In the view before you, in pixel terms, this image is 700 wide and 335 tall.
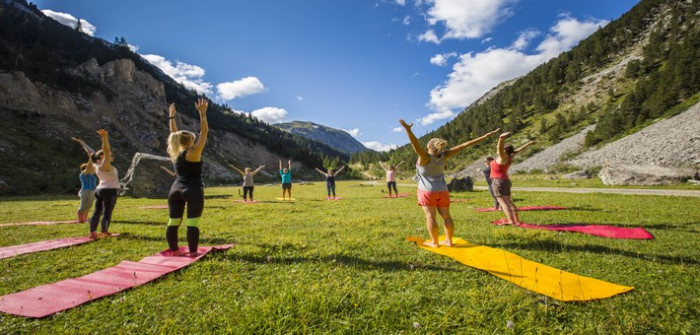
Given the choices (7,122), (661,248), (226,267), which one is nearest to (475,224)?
(661,248)

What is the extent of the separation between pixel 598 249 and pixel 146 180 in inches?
1167

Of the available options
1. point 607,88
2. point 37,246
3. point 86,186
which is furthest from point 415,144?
point 607,88

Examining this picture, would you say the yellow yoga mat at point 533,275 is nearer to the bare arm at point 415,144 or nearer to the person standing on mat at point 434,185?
the person standing on mat at point 434,185

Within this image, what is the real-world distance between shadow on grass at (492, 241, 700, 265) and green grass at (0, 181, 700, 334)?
0.14 feet

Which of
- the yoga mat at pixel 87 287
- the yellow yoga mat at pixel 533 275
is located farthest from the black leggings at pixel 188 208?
the yellow yoga mat at pixel 533 275

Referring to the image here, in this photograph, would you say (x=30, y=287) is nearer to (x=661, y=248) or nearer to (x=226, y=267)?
(x=226, y=267)

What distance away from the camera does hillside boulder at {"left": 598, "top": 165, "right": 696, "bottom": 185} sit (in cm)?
2225

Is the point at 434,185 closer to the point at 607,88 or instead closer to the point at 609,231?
the point at 609,231

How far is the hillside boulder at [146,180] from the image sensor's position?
24.0 m

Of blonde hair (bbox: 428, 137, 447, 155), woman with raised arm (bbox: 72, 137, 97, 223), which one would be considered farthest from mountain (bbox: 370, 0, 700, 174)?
woman with raised arm (bbox: 72, 137, 97, 223)

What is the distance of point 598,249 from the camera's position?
6.17m

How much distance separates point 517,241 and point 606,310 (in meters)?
3.64

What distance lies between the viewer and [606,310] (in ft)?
11.4

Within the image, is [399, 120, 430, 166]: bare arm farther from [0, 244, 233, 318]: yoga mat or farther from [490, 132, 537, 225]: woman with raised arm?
[0, 244, 233, 318]: yoga mat
